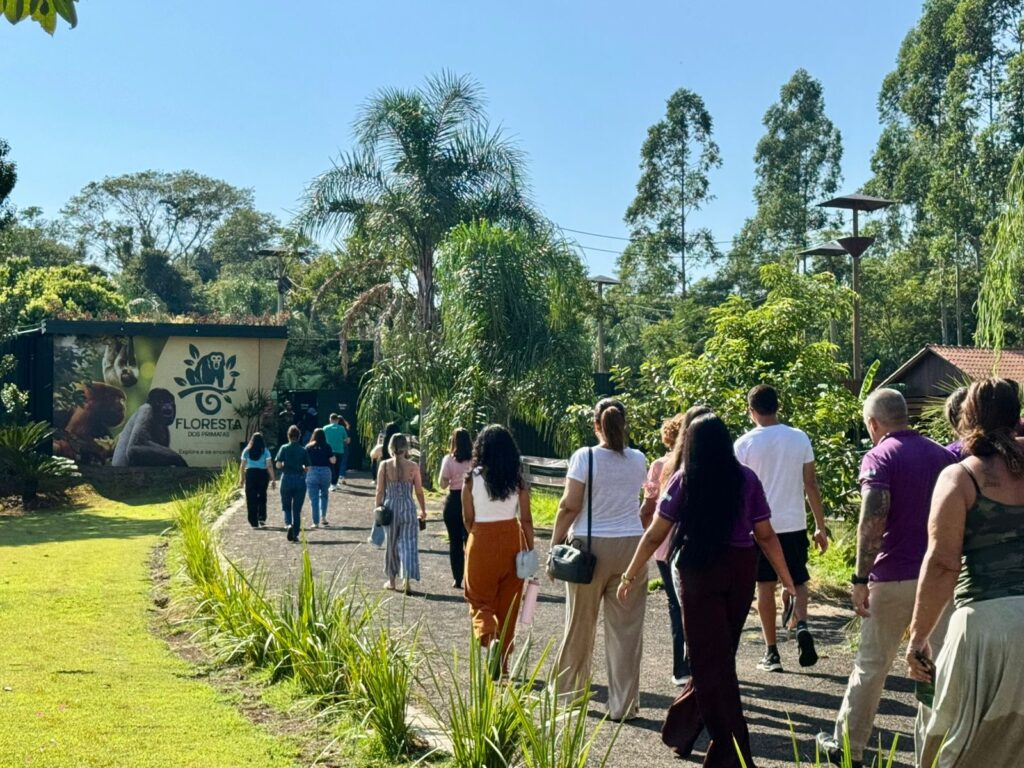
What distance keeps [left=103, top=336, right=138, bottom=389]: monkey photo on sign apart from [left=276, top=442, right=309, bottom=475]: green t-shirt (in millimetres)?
13479

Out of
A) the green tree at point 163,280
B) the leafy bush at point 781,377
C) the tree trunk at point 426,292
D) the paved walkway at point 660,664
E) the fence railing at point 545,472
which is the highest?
the green tree at point 163,280

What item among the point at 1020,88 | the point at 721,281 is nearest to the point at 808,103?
the point at 721,281

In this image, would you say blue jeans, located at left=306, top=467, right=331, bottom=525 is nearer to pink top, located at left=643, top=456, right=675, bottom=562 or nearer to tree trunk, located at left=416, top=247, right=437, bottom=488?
tree trunk, located at left=416, top=247, right=437, bottom=488

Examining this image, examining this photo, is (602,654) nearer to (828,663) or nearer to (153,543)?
(828,663)

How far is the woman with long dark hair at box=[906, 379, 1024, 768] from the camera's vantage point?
4.14 meters

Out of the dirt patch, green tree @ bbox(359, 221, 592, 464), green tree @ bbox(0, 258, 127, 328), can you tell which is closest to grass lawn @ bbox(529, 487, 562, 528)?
green tree @ bbox(359, 221, 592, 464)

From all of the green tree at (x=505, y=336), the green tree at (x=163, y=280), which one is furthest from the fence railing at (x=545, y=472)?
the green tree at (x=163, y=280)

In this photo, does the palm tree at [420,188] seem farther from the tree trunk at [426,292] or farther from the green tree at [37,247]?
the green tree at [37,247]

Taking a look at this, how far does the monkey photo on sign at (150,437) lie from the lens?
29.0m


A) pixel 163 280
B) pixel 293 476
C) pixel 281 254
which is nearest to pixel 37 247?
pixel 163 280

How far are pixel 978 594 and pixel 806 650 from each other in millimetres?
3697

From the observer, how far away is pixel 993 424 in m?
4.41

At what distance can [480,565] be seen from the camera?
7.96m

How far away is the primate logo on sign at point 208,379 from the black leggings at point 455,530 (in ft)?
61.4
